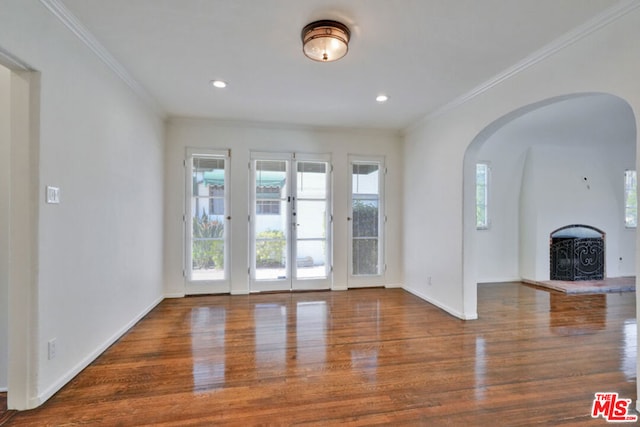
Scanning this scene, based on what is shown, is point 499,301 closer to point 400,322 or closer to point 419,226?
point 419,226

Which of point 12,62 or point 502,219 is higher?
point 12,62

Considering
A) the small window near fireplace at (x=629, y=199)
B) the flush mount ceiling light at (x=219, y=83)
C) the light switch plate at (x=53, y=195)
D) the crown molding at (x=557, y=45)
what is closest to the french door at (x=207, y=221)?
the flush mount ceiling light at (x=219, y=83)

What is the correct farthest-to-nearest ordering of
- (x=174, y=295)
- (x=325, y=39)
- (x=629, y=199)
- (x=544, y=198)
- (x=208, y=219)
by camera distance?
(x=629, y=199), (x=544, y=198), (x=208, y=219), (x=174, y=295), (x=325, y=39)

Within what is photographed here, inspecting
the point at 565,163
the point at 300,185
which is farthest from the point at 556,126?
the point at 300,185

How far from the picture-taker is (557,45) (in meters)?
2.29

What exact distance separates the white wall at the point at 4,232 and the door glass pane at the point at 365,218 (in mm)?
3892

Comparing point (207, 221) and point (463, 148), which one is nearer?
point (463, 148)

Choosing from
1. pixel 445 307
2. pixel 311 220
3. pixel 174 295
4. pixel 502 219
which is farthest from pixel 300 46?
pixel 502 219

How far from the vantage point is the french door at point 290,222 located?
4562mm

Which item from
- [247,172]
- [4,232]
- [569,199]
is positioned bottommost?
[4,232]

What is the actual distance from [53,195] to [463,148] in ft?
12.5

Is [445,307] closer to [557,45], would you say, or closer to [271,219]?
[271,219]

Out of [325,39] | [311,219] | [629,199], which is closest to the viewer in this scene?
[325,39]

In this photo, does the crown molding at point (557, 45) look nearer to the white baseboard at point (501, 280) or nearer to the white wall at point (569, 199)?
the white wall at point (569, 199)
